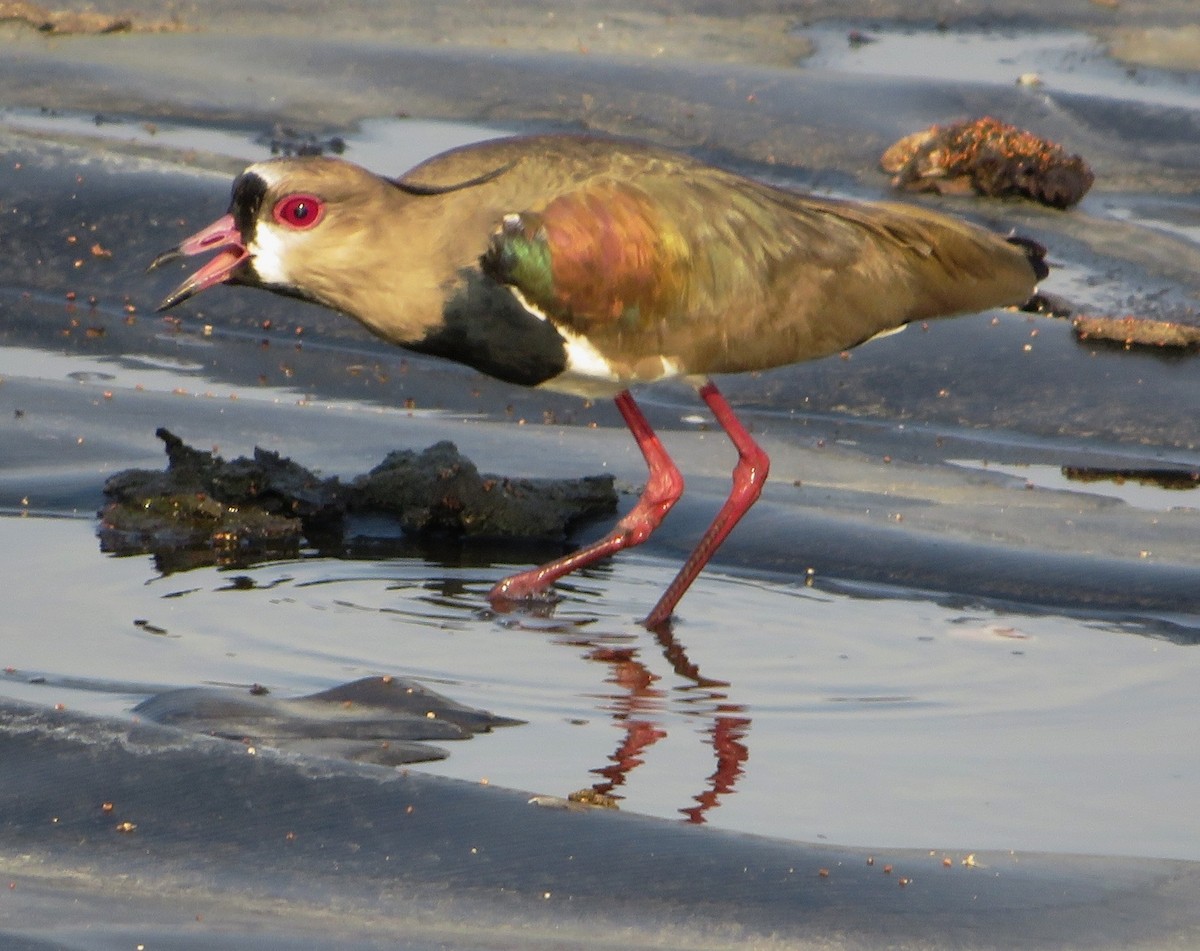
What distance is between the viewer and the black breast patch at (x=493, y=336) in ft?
18.6

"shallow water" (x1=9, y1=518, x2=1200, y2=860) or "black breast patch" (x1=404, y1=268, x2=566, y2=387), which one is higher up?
"black breast patch" (x1=404, y1=268, x2=566, y2=387)

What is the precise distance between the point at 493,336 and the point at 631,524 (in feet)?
2.91

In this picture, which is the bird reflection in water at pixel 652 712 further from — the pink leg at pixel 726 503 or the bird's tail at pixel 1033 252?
the bird's tail at pixel 1033 252

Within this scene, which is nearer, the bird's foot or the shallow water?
the shallow water

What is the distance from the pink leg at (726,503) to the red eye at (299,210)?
4.62ft

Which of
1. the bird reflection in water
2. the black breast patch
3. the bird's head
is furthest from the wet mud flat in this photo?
the bird's head

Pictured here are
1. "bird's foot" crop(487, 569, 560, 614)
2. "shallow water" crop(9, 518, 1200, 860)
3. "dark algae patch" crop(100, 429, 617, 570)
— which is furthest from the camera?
"dark algae patch" crop(100, 429, 617, 570)

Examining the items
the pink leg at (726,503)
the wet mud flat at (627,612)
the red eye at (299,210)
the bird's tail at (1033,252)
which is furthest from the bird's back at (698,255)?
the wet mud flat at (627,612)

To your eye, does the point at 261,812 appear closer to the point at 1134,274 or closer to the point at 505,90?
the point at 1134,274

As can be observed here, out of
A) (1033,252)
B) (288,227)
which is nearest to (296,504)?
(288,227)

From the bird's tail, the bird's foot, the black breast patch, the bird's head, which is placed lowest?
the bird's foot

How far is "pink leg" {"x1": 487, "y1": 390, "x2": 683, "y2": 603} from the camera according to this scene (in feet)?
19.9

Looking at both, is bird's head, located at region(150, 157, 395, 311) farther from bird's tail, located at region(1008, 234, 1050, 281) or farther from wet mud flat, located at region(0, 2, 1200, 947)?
bird's tail, located at region(1008, 234, 1050, 281)

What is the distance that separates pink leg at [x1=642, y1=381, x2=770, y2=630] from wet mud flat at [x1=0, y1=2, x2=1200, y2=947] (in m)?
0.10
